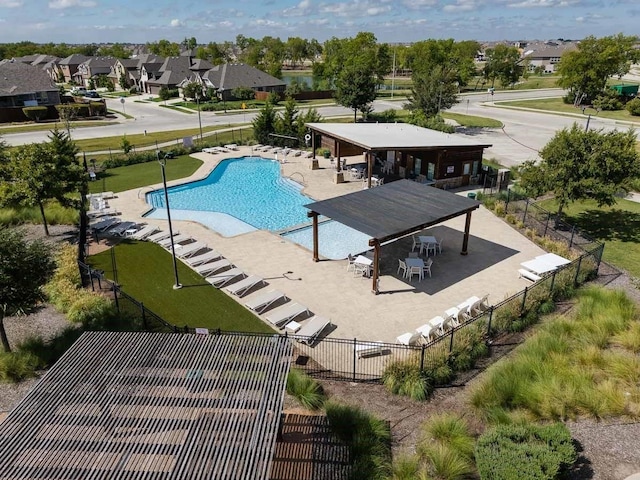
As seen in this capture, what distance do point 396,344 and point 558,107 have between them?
72.1 m

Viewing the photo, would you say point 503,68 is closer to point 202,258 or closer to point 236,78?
point 236,78

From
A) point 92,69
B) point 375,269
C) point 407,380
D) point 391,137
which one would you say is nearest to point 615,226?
point 391,137

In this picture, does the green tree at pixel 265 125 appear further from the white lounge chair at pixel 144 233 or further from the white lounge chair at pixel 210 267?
the white lounge chair at pixel 210 267

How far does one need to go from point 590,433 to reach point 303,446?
683cm

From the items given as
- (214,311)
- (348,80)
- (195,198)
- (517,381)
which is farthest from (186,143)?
(517,381)

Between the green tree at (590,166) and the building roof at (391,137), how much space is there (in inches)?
318

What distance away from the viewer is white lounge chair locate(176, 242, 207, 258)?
2092cm

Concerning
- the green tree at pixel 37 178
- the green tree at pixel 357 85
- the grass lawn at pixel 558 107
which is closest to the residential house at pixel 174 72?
the green tree at pixel 357 85

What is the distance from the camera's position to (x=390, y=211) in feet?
62.7

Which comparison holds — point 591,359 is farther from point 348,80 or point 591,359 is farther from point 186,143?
point 348,80

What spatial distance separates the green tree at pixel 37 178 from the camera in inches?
810

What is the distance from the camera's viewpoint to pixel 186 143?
39875mm

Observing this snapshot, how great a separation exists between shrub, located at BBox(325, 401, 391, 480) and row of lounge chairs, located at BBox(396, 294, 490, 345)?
3.53 m

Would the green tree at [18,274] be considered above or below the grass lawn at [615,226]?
above
